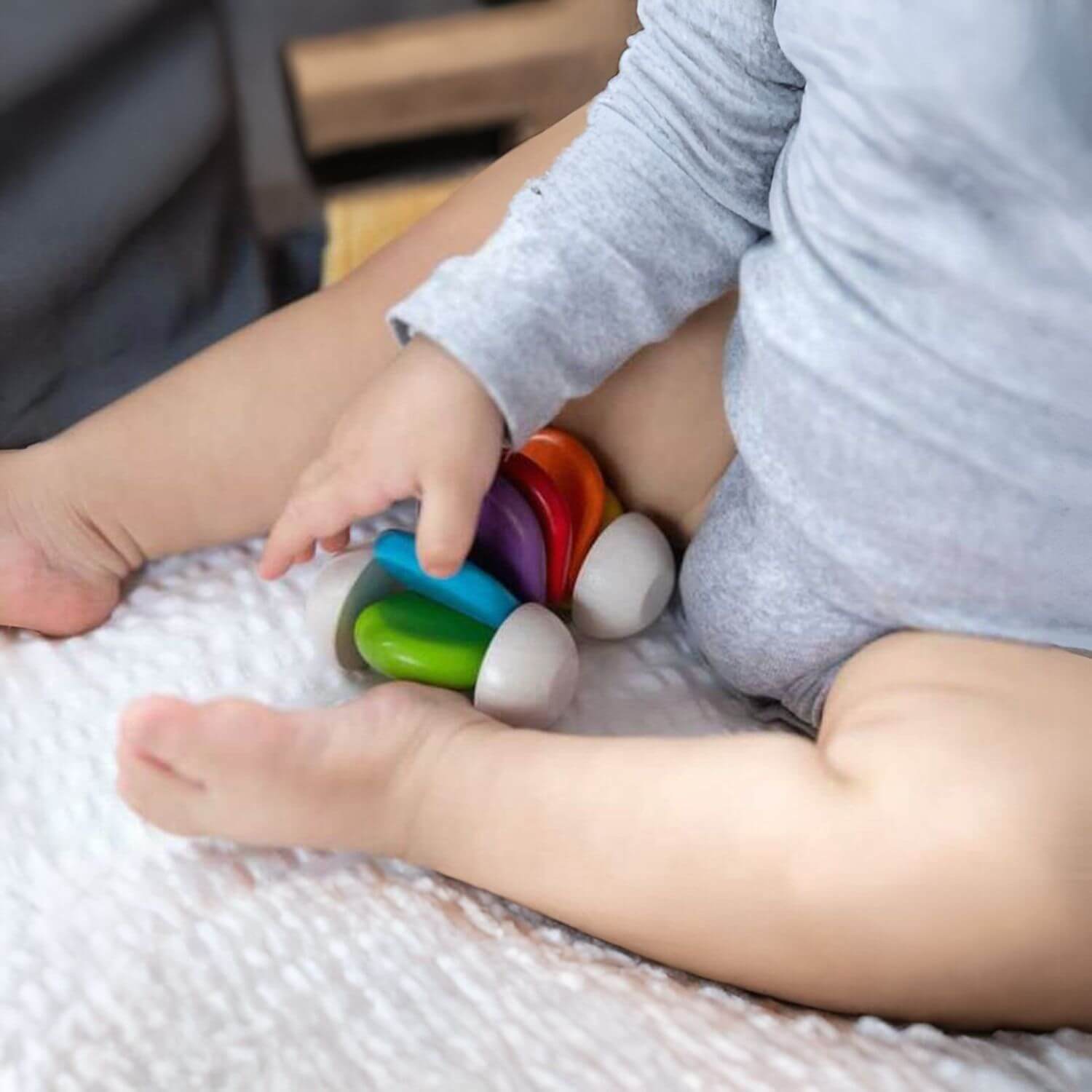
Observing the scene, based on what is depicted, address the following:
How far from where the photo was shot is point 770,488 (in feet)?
2.03

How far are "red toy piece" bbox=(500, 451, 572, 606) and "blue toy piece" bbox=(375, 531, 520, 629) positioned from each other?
1.4 inches

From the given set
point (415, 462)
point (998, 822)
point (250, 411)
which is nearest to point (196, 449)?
point (250, 411)

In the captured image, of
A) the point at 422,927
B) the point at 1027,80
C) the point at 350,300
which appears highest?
the point at 1027,80

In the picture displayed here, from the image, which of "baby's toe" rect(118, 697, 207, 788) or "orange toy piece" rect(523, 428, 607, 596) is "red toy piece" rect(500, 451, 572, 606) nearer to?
"orange toy piece" rect(523, 428, 607, 596)

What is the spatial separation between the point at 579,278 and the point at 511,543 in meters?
0.12

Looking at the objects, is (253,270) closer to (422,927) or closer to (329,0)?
(329,0)

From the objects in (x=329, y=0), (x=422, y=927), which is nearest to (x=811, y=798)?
(x=422, y=927)

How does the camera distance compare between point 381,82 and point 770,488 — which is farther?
point 381,82

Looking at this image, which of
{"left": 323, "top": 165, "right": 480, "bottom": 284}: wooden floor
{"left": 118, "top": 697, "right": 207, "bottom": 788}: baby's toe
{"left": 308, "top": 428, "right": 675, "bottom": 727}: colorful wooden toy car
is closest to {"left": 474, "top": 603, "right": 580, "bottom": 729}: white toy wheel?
{"left": 308, "top": 428, "right": 675, "bottom": 727}: colorful wooden toy car

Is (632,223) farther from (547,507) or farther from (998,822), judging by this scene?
(998,822)

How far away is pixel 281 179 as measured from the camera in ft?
3.65

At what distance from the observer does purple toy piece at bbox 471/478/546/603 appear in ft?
2.12

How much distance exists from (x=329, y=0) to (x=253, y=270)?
21 cm

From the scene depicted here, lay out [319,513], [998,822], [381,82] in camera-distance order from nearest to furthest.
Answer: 1. [998,822]
2. [319,513]
3. [381,82]
